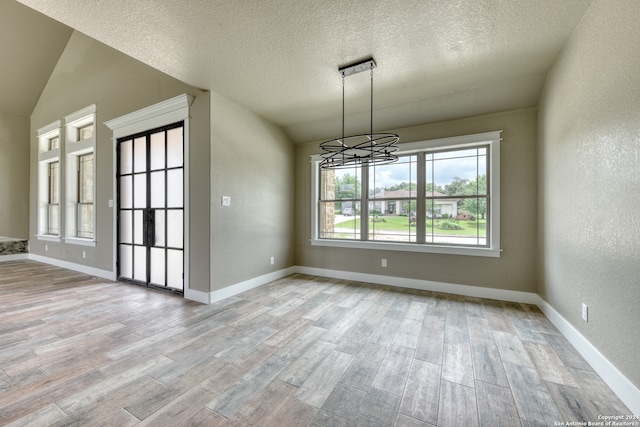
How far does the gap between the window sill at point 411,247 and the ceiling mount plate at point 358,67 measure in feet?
8.35

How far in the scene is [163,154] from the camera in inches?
151

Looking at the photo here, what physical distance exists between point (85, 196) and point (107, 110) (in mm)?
1976

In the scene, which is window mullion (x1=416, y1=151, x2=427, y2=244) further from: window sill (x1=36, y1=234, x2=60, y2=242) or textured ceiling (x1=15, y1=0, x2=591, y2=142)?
window sill (x1=36, y1=234, x2=60, y2=242)

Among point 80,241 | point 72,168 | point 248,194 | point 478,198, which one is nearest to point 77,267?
point 80,241

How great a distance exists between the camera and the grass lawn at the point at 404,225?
3702mm

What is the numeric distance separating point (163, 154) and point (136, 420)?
3425mm

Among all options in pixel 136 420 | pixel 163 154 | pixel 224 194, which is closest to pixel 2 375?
pixel 136 420

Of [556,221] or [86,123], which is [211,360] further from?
[86,123]

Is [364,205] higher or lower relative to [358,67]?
lower

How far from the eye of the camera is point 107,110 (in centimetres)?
448

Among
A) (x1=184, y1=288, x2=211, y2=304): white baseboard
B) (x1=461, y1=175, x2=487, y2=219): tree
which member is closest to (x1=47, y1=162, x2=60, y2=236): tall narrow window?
(x1=184, y1=288, x2=211, y2=304): white baseboard

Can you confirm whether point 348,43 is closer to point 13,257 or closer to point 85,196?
point 85,196

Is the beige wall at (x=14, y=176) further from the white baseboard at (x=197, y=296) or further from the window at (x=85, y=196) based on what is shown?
the white baseboard at (x=197, y=296)

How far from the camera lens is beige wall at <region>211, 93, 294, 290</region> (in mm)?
3430
